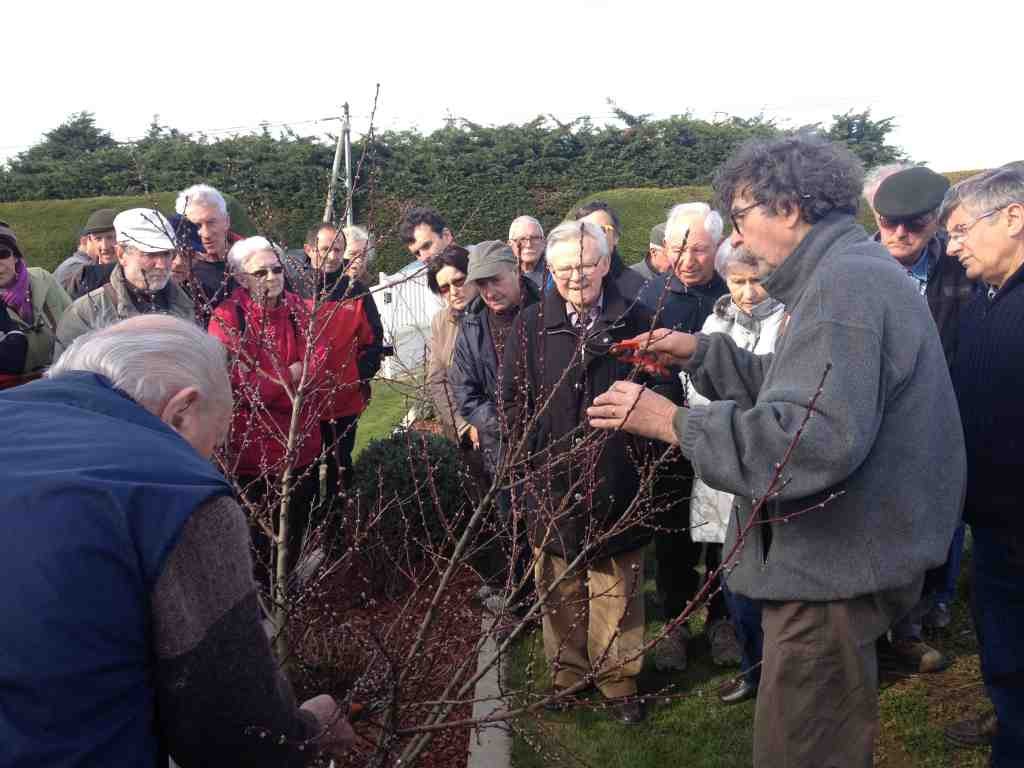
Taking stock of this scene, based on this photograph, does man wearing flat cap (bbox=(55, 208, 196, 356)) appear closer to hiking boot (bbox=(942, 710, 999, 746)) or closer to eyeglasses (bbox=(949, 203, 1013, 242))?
eyeglasses (bbox=(949, 203, 1013, 242))

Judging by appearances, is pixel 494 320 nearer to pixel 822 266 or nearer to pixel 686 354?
pixel 686 354

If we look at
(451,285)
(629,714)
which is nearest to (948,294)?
(629,714)

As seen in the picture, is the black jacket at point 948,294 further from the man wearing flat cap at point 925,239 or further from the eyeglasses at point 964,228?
the eyeglasses at point 964,228

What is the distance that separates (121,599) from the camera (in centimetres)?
127

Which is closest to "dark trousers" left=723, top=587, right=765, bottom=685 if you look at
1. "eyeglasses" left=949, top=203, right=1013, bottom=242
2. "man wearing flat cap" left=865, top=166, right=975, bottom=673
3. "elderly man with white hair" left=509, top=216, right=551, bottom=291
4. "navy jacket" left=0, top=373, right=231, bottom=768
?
"man wearing flat cap" left=865, top=166, right=975, bottom=673

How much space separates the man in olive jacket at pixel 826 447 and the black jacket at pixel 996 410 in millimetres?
986

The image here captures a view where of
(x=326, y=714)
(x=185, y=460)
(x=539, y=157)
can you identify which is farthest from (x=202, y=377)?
(x=539, y=157)

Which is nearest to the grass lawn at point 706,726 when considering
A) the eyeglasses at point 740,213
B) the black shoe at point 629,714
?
the black shoe at point 629,714

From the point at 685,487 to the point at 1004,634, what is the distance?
5.65 feet

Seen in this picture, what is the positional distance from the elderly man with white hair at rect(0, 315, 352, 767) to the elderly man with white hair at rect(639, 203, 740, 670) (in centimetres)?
287

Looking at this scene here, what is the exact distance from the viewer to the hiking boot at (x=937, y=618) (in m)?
4.66

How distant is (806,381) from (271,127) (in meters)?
22.9

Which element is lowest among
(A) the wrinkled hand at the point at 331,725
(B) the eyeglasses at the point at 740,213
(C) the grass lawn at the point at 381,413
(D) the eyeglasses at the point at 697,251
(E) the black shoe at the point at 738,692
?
(E) the black shoe at the point at 738,692

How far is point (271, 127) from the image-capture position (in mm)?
22734
